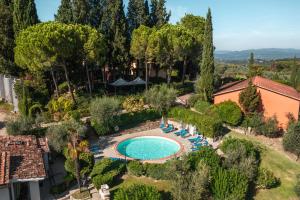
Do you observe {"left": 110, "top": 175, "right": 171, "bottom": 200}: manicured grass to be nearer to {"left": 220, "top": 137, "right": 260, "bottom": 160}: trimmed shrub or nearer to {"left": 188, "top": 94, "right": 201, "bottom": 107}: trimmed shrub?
{"left": 220, "top": 137, "right": 260, "bottom": 160}: trimmed shrub

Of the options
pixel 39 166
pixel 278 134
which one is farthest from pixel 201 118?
pixel 39 166

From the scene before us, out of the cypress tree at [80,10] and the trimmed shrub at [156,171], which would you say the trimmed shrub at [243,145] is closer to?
the trimmed shrub at [156,171]

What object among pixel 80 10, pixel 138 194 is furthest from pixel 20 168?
pixel 80 10

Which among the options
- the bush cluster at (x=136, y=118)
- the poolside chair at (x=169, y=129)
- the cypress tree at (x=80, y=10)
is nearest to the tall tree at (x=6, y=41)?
the cypress tree at (x=80, y=10)

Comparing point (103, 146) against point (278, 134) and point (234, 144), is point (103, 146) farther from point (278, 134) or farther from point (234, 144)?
point (278, 134)

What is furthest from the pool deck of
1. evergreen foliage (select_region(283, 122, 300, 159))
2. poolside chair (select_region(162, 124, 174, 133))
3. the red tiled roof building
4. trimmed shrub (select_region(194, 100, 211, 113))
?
the red tiled roof building

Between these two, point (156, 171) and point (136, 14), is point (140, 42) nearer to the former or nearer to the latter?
point (136, 14)
